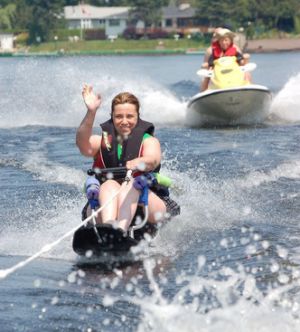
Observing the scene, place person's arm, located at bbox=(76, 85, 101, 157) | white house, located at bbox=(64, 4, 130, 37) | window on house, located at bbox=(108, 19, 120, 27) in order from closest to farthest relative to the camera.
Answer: person's arm, located at bbox=(76, 85, 101, 157)
white house, located at bbox=(64, 4, 130, 37)
window on house, located at bbox=(108, 19, 120, 27)

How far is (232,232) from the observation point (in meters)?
7.51

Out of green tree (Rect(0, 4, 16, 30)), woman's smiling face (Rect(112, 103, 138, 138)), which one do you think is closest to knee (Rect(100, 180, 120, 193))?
woman's smiling face (Rect(112, 103, 138, 138))

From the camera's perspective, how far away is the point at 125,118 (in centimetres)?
671

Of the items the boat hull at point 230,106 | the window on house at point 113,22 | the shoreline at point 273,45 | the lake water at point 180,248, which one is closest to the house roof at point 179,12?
the window on house at point 113,22

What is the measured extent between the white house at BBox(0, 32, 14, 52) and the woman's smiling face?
83.8 meters

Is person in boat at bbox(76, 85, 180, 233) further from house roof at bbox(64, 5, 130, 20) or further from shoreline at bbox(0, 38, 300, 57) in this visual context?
house roof at bbox(64, 5, 130, 20)

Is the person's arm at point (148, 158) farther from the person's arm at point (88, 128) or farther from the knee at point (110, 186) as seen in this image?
the person's arm at point (88, 128)

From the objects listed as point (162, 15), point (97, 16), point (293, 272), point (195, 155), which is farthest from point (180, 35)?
point (293, 272)

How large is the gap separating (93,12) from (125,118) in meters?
99.1

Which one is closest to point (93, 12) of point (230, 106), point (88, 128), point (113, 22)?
point (113, 22)

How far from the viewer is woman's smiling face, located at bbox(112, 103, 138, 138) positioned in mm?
6660

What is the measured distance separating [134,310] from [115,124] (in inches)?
68.5

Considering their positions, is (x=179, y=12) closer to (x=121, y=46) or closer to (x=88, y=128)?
(x=121, y=46)

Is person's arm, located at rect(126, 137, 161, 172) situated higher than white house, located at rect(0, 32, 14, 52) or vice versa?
person's arm, located at rect(126, 137, 161, 172)
